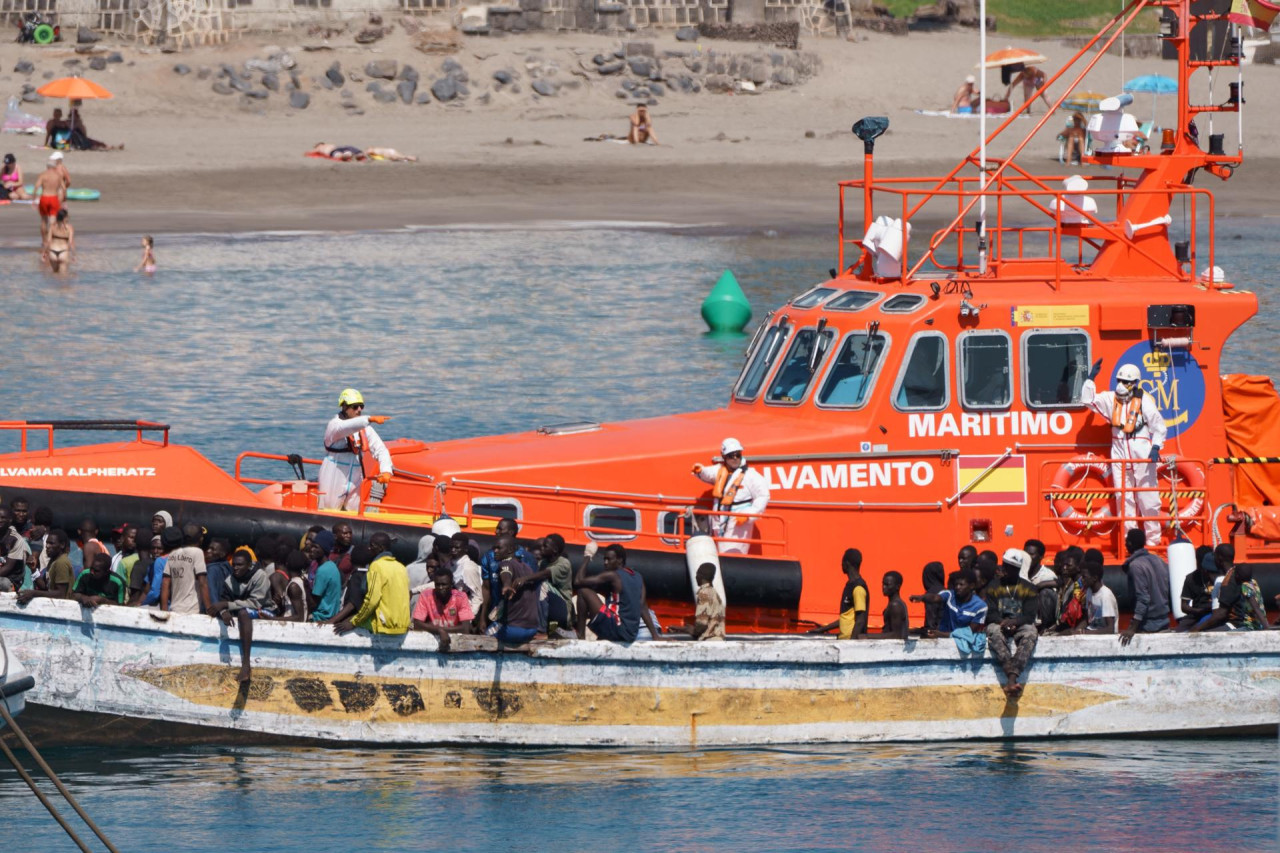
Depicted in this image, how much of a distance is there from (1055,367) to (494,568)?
4.19m

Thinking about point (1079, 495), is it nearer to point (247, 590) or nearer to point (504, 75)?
point (247, 590)

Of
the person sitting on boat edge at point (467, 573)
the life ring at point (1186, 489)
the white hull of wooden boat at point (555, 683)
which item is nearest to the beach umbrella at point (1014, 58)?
the life ring at point (1186, 489)

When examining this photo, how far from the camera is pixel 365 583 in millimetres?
12555

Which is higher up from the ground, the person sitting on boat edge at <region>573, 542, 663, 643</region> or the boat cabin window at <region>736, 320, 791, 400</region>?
the boat cabin window at <region>736, 320, 791, 400</region>

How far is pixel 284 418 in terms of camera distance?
24.8 metres

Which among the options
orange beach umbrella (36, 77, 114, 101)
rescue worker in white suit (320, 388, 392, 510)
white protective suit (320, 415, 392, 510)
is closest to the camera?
rescue worker in white suit (320, 388, 392, 510)

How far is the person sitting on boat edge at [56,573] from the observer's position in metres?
12.4

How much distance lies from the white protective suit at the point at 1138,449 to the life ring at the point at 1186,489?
87 millimetres

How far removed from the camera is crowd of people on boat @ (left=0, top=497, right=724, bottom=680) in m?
12.5

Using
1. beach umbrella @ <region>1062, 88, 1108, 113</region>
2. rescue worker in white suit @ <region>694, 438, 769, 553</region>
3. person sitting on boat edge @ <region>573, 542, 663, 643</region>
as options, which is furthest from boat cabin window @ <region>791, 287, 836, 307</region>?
beach umbrella @ <region>1062, 88, 1108, 113</region>

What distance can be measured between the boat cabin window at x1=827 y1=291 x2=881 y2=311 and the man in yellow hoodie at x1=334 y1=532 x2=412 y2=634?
3.70m

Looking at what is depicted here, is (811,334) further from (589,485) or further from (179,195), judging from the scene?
(179,195)

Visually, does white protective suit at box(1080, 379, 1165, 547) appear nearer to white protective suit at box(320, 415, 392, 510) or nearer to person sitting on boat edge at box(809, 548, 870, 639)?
person sitting on boat edge at box(809, 548, 870, 639)

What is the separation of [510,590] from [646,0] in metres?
39.6
